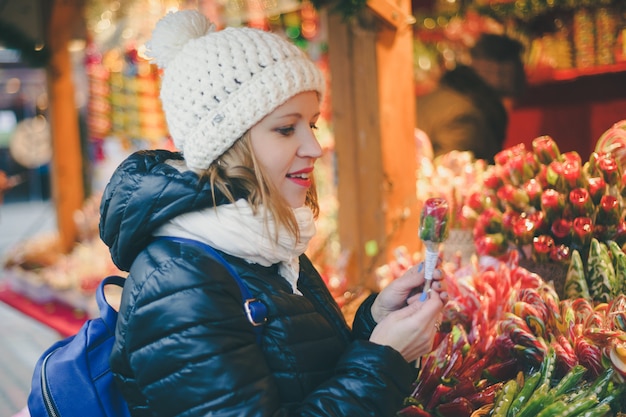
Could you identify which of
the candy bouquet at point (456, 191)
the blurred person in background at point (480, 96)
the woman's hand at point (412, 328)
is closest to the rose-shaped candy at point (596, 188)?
the candy bouquet at point (456, 191)

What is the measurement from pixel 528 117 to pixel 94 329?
3913 mm

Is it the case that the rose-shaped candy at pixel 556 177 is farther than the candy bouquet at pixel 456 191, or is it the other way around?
the candy bouquet at pixel 456 191

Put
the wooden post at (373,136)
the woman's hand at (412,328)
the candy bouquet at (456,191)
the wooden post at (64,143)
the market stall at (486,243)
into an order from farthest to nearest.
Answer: the wooden post at (64,143)
the wooden post at (373,136)
the candy bouquet at (456,191)
the market stall at (486,243)
the woman's hand at (412,328)

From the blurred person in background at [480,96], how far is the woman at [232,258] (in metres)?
2.31

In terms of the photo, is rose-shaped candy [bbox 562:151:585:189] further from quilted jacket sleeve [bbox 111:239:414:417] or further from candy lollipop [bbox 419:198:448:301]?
quilted jacket sleeve [bbox 111:239:414:417]

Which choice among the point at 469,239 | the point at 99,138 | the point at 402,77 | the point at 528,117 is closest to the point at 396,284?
the point at 469,239

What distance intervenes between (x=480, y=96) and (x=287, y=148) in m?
2.50

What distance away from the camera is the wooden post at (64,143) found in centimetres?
575

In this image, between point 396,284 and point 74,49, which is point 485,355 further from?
point 74,49

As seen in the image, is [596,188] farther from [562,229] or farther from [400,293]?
[400,293]

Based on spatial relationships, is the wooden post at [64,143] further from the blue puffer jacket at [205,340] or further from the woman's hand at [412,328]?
the woman's hand at [412,328]

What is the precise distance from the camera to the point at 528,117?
4.75m

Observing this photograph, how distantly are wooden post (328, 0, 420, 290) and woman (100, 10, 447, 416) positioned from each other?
139cm

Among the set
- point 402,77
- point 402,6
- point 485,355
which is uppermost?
point 402,6
